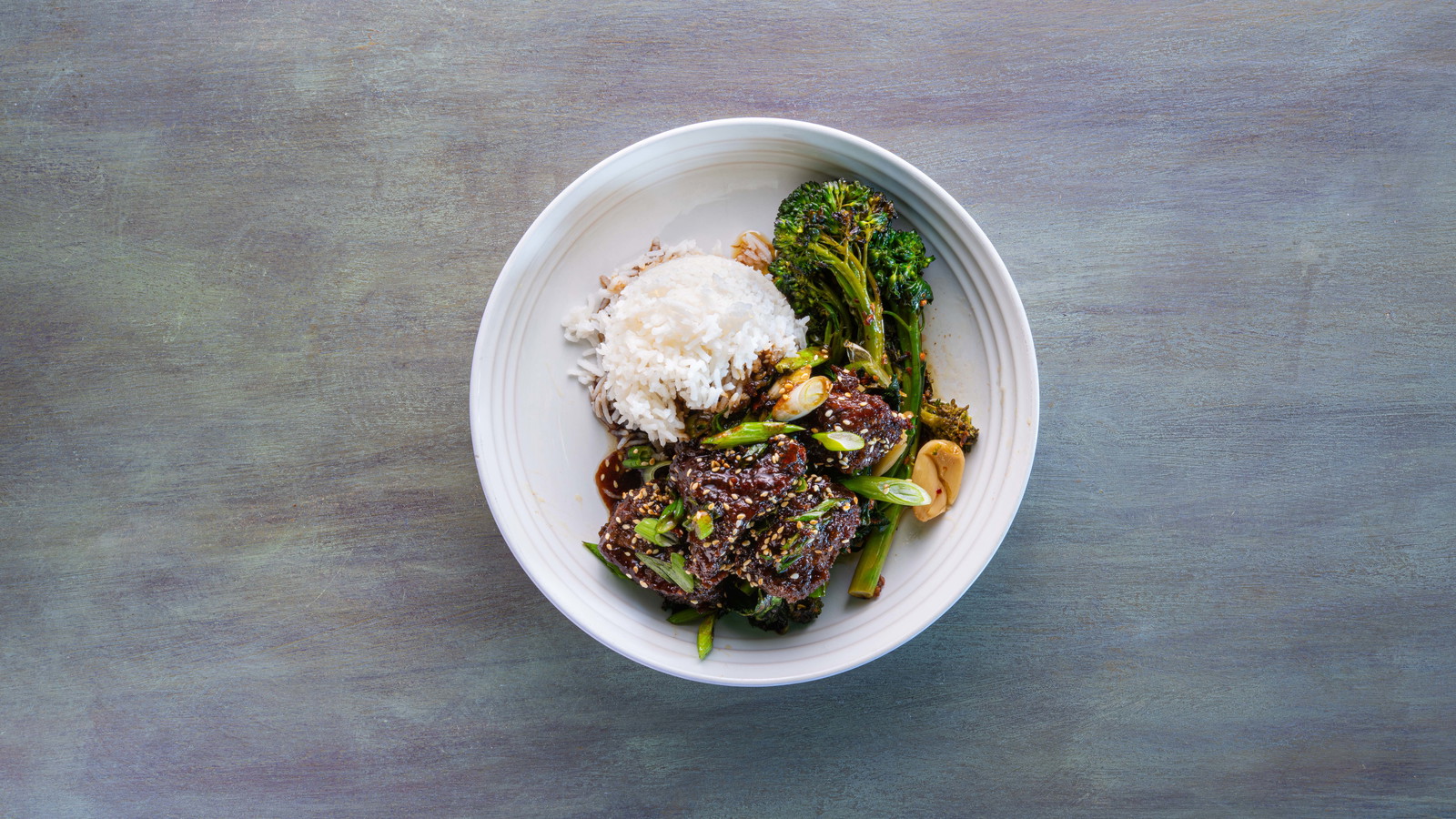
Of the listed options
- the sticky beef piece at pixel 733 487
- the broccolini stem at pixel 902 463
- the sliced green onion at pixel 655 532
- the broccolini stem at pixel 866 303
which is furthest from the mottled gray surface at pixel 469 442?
the sticky beef piece at pixel 733 487

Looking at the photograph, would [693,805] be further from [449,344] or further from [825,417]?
[449,344]

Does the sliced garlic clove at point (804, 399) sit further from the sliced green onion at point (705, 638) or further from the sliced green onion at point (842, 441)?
the sliced green onion at point (705, 638)

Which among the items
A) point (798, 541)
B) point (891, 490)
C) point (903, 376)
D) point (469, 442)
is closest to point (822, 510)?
point (798, 541)

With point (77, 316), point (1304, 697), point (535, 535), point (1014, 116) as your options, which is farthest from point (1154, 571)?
point (77, 316)

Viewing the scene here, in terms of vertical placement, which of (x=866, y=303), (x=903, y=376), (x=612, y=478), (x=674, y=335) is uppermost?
(x=866, y=303)

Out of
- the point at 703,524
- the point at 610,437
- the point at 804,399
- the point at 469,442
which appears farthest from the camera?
the point at 469,442

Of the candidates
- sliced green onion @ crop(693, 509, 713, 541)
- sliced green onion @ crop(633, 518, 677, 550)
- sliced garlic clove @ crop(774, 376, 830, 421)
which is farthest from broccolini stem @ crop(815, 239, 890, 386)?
sliced green onion @ crop(633, 518, 677, 550)

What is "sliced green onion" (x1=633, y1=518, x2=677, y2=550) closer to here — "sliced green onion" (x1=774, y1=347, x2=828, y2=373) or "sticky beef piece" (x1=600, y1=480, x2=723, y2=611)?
"sticky beef piece" (x1=600, y1=480, x2=723, y2=611)

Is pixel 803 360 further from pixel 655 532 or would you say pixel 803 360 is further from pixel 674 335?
pixel 655 532
